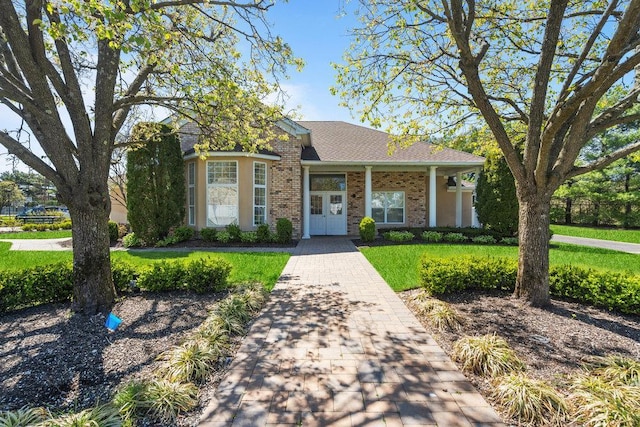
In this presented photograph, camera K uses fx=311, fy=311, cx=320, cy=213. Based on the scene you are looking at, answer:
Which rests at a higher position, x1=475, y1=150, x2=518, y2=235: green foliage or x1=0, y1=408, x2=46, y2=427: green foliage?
x1=475, y1=150, x2=518, y2=235: green foliage

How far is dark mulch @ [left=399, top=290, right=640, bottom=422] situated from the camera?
3.44 meters

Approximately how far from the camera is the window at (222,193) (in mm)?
12844

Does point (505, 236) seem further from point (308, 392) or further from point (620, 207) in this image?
point (620, 207)

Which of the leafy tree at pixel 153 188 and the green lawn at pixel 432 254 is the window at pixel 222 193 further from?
the green lawn at pixel 432 254

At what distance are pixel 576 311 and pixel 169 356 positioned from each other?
601 centimetres

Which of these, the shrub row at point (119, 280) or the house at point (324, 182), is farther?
the house at point (324, 182)

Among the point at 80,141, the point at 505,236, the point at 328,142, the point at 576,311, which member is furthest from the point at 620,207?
the point at 80,141

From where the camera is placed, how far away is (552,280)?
558 centimetres

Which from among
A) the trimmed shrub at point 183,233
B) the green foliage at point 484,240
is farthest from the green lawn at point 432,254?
the trimmed shrub at point 183,233

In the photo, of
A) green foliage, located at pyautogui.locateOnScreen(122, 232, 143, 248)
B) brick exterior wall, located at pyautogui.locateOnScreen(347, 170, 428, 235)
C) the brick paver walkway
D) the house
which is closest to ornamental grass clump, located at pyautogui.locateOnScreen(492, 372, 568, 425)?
the brick paver walkway

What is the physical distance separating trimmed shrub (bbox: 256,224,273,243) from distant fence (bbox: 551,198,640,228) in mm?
25263

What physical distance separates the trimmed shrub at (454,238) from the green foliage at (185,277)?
10.4m

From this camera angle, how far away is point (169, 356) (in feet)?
11.5

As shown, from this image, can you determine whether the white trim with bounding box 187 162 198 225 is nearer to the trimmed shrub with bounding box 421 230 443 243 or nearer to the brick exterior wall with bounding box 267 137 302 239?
the brick exterior wall with bounding box 267 137 302 239
